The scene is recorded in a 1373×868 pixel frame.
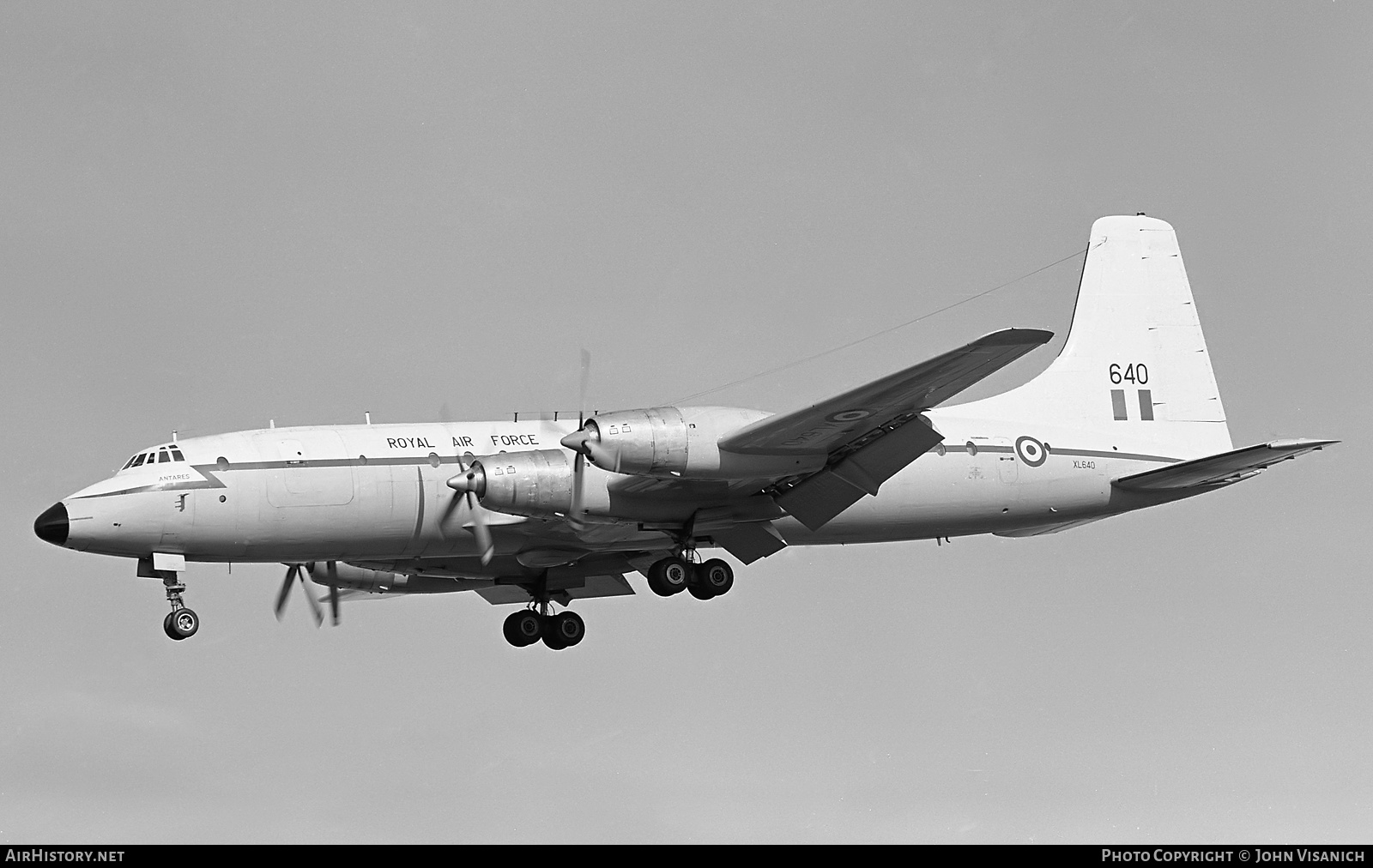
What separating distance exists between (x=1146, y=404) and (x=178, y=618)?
17551 mm

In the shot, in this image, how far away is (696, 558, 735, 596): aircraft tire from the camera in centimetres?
2656

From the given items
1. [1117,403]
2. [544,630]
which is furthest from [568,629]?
[1117,403]

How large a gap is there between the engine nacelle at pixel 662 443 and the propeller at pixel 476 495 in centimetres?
166

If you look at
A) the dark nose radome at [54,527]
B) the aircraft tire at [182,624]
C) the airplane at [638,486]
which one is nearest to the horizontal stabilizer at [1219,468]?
the airplane at [638,486]

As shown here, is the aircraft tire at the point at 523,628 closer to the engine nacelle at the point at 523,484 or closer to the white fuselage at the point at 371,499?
the white fuselage at the point at 371,499

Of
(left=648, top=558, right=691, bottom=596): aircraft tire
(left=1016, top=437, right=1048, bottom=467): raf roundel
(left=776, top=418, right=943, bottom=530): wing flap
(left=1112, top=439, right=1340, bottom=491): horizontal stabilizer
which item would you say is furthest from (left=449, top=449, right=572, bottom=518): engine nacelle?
(left=1112, top=439, right=1340, bottom=491): horizontal stabilizer

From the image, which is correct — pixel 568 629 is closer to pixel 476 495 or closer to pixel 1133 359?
pixel 476 495

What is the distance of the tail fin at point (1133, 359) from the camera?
30938 mm

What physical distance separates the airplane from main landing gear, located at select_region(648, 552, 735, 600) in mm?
31

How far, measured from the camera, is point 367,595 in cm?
3108
